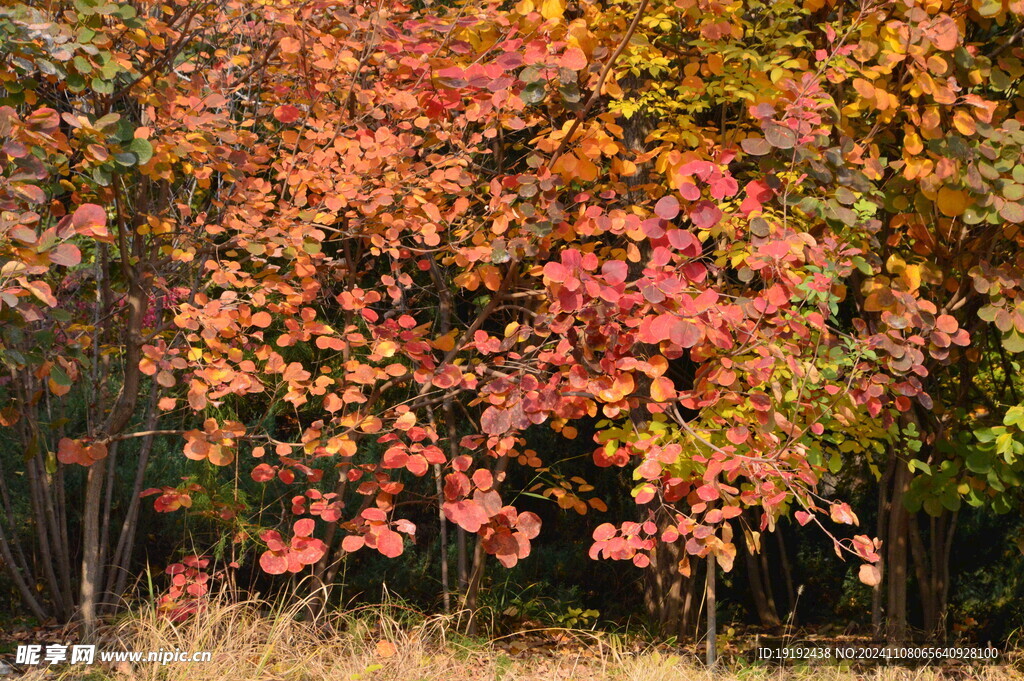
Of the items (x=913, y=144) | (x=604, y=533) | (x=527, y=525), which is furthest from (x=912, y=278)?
(x=527, y=525)

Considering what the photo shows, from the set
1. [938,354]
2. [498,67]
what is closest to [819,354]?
[938,354]

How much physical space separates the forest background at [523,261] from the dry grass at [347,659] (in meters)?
0.20

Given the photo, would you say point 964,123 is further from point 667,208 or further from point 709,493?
point 709,493

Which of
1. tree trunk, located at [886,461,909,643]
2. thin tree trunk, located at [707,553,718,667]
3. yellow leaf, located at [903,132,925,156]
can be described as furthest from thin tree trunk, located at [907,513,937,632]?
yellow leaf, located at [903,132,925,156]

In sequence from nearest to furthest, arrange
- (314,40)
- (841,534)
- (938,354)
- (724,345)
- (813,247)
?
1. (724,345)
2. (813,247)
3. (938,354)
4. (314,40)
5. (841,534)

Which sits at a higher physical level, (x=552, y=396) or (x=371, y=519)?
(x=552, y=396)

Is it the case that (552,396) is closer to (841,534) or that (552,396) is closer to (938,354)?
(938,354)

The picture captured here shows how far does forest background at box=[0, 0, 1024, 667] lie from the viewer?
308 cm

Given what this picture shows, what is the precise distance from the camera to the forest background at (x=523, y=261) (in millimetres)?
3080

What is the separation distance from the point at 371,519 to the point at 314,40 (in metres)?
1.96

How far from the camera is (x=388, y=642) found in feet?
12.5

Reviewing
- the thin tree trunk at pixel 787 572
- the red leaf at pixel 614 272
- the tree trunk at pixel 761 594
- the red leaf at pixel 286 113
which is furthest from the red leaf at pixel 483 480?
the thin tree trunk at pixel 787 572

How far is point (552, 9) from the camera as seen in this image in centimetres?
339

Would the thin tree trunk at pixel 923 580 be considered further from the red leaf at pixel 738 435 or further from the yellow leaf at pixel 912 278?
the red leaf at pixel 738 435
